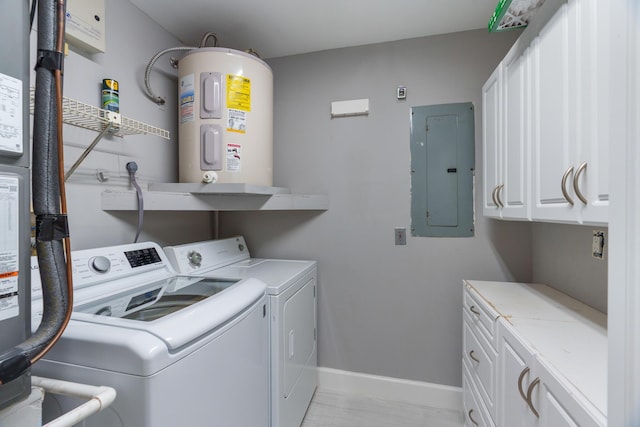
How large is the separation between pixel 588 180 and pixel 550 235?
0.95 meters

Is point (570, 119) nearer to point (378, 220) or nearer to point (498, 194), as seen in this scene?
point (498, 194)

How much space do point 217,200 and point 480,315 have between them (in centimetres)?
161

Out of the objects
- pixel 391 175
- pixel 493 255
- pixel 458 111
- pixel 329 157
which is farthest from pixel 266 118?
pixel 493 255

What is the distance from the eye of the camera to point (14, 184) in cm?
63

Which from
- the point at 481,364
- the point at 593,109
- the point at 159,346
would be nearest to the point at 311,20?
the point at 593,109

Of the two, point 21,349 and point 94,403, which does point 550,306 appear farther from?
point 21,349

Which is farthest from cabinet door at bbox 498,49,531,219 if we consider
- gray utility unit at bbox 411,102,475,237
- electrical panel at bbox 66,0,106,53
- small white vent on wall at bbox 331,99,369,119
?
electrical panel at bbox 66,0,106,53

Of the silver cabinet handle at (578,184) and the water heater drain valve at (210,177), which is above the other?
the water heater drain valve at (210,177)

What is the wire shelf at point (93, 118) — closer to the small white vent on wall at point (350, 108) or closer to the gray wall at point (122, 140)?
the gray wall at point (122, 140)

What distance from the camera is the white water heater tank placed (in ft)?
5.44

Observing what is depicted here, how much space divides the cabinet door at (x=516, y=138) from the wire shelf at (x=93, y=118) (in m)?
1.78

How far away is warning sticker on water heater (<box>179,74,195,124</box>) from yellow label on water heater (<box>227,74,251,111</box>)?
8.7 inches

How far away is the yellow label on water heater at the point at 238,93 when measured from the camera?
1.67 m

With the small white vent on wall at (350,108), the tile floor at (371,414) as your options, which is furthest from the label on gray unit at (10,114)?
the tile floor at (371,414)
